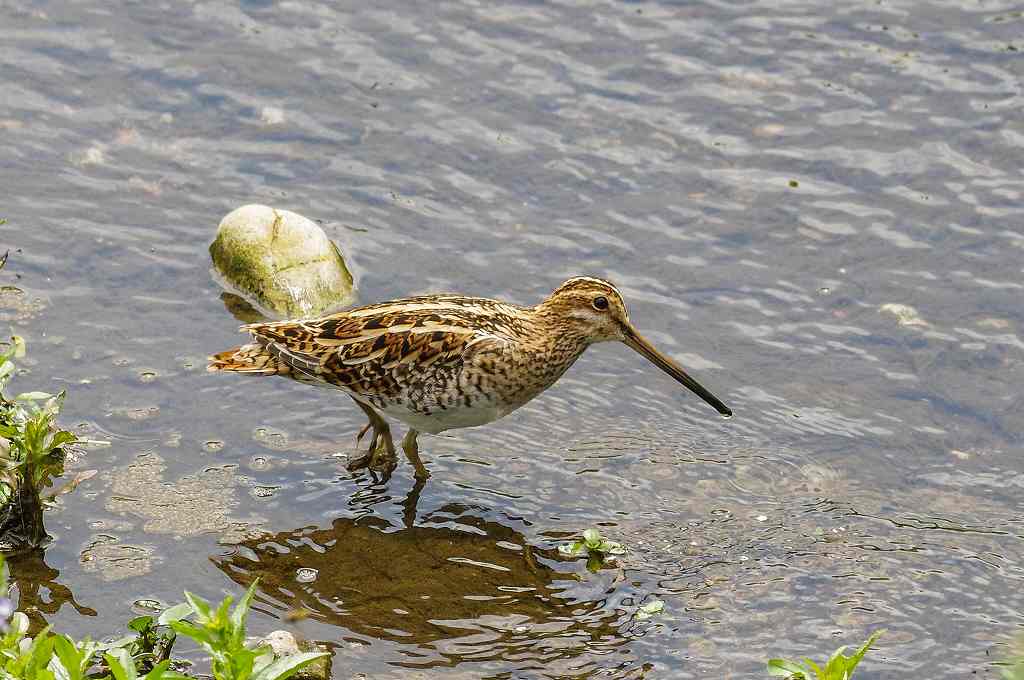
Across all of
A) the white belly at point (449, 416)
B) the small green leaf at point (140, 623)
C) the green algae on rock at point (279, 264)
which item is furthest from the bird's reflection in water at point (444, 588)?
the green algae on rock at point (279, 264)

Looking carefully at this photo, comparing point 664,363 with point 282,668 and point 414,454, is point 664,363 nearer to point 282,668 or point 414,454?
point 414,454

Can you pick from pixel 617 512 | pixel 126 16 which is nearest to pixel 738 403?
pixel 617 512

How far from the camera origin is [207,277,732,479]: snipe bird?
8.74 m

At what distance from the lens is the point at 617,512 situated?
8.91m

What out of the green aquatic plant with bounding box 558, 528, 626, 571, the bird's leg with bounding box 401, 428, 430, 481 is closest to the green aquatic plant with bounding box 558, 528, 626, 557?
the green aquatic plant with bounding box 558, 528, 626, 571

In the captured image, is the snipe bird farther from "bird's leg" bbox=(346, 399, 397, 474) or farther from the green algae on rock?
the green algae on rock

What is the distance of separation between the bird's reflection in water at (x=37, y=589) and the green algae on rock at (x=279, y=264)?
10.5ft

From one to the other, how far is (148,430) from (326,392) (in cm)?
128

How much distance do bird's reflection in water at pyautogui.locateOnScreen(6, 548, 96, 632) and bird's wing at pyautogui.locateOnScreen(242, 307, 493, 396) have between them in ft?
6.14

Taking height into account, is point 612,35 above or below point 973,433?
above

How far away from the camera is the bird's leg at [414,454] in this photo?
917cm

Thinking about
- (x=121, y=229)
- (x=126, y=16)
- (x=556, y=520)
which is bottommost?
(x=556, y=520)

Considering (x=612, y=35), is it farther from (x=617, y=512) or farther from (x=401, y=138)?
(x=617, y=512)

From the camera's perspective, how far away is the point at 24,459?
742cm
